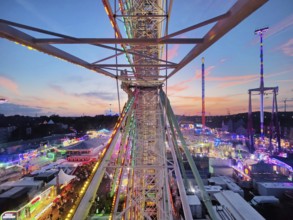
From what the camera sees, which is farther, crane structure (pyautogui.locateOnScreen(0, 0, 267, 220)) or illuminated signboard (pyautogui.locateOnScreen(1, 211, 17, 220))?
illuminated signboard (pyautogui.locateOnScreen(1, 211, 17, 220))

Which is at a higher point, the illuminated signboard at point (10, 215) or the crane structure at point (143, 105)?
the crane structure at point (143, 105)

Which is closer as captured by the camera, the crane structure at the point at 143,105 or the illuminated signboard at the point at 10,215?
the crane structure at the point at 143,105

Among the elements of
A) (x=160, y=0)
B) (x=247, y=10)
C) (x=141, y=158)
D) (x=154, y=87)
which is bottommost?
(x=141, y=158)

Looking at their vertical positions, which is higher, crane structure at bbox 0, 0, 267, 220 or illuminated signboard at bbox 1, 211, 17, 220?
crane structure at bbox 0, 0, 267, 220

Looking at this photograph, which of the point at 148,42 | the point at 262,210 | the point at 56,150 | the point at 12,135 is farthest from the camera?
the point at 12,135

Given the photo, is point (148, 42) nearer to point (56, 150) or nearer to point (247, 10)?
point (247, 10)

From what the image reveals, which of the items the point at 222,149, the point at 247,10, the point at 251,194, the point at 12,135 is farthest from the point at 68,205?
the point at 12,135

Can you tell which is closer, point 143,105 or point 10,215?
point 10,215

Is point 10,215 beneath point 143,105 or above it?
beneath
